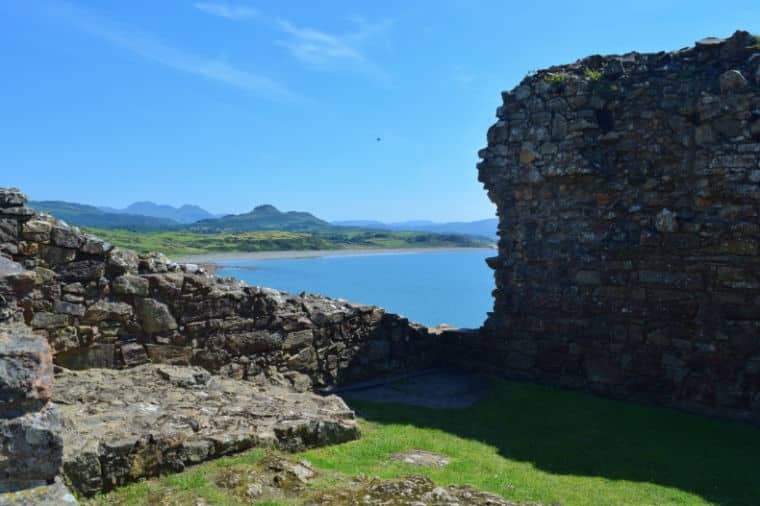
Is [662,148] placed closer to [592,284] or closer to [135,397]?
[592,284]

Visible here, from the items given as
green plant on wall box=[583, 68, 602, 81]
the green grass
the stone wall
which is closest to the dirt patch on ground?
green plant on wall box=[583, 68, 602, 81]

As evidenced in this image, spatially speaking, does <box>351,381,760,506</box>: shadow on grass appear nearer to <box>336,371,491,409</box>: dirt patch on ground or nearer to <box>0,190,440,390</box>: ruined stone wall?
<box>336,371,491,409</box>: dirt patch on ground

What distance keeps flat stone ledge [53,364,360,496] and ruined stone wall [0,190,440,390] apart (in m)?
0.54

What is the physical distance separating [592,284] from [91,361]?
9.39 metres

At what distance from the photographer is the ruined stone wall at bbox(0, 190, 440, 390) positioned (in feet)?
30.6

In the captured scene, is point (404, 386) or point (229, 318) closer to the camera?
point (229, 318)

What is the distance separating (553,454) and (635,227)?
510 cm

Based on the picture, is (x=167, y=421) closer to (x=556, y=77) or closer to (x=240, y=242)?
(x=556, y=77)

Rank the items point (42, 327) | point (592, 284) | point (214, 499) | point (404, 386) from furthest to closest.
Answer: point (404, 386), point (592, 284), point (42, 327), point (214, 499)

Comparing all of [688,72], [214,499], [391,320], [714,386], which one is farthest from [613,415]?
[214,499]

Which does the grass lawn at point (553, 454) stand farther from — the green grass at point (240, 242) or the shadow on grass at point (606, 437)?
the green grass at point (240, 242)

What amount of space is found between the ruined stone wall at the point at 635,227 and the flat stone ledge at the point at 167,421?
5.46m

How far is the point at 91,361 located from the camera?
9719mm

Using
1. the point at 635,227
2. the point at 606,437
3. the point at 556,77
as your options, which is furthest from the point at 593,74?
the point at 606,437
